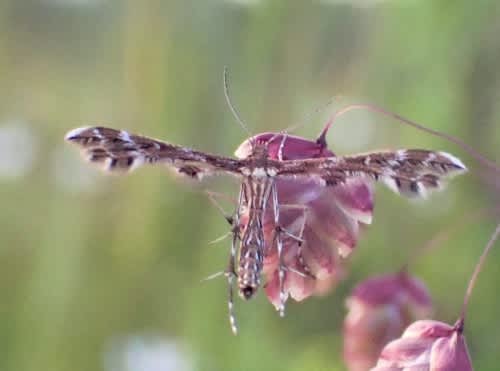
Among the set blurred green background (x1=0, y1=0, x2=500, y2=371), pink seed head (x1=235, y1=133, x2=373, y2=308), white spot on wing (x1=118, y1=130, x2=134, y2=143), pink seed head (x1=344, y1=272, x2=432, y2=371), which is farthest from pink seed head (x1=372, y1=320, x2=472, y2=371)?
blurred green background (x1=0, y1=0, x2=500, y2=371)

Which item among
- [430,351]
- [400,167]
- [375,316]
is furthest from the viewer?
[375,316]

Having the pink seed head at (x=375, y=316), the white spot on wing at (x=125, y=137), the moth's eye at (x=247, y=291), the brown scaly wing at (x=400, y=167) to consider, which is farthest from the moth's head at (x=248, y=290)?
the pink seed head at (x=375, y=316)

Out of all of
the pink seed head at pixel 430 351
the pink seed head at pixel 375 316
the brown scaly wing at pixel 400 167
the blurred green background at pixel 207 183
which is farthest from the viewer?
the blurred green background at pixel 207 183

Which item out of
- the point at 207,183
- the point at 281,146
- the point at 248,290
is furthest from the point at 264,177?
the point at 207,183

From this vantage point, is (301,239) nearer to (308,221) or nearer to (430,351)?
(308,221)

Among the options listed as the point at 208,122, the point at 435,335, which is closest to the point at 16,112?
the point at 208,122

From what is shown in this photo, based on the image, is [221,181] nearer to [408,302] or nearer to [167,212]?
[167,212]

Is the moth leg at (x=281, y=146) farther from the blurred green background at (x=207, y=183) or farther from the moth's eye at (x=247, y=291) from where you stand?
the blurred green background at (x=207, y=183)
